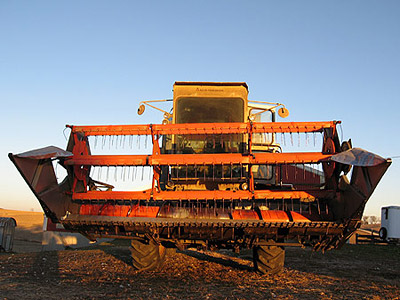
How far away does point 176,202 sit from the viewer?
582 cm

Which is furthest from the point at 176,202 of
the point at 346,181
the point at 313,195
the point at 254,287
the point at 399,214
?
the point at 399,214

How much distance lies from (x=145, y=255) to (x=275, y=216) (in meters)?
2.54

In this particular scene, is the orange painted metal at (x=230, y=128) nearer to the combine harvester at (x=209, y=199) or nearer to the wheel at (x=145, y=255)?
the combine harvester at (x=209, y=199)

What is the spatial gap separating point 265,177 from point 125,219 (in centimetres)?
408

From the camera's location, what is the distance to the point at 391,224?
835 inches

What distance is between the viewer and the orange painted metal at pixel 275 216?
5.08m

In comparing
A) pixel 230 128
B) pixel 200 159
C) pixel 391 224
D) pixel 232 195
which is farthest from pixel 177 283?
pixel 391 224

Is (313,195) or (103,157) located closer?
(313,195)

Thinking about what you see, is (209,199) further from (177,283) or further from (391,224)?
(391,224)

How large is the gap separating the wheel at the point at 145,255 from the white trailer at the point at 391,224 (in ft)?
62.2

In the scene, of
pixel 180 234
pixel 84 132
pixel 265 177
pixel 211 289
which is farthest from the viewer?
pixel 265 177

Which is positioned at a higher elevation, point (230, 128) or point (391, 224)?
point (230, 128)

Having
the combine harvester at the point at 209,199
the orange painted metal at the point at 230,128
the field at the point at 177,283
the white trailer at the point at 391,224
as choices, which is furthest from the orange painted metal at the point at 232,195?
the white trailer at the point at 391,224

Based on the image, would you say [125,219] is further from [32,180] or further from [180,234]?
[32,180]
